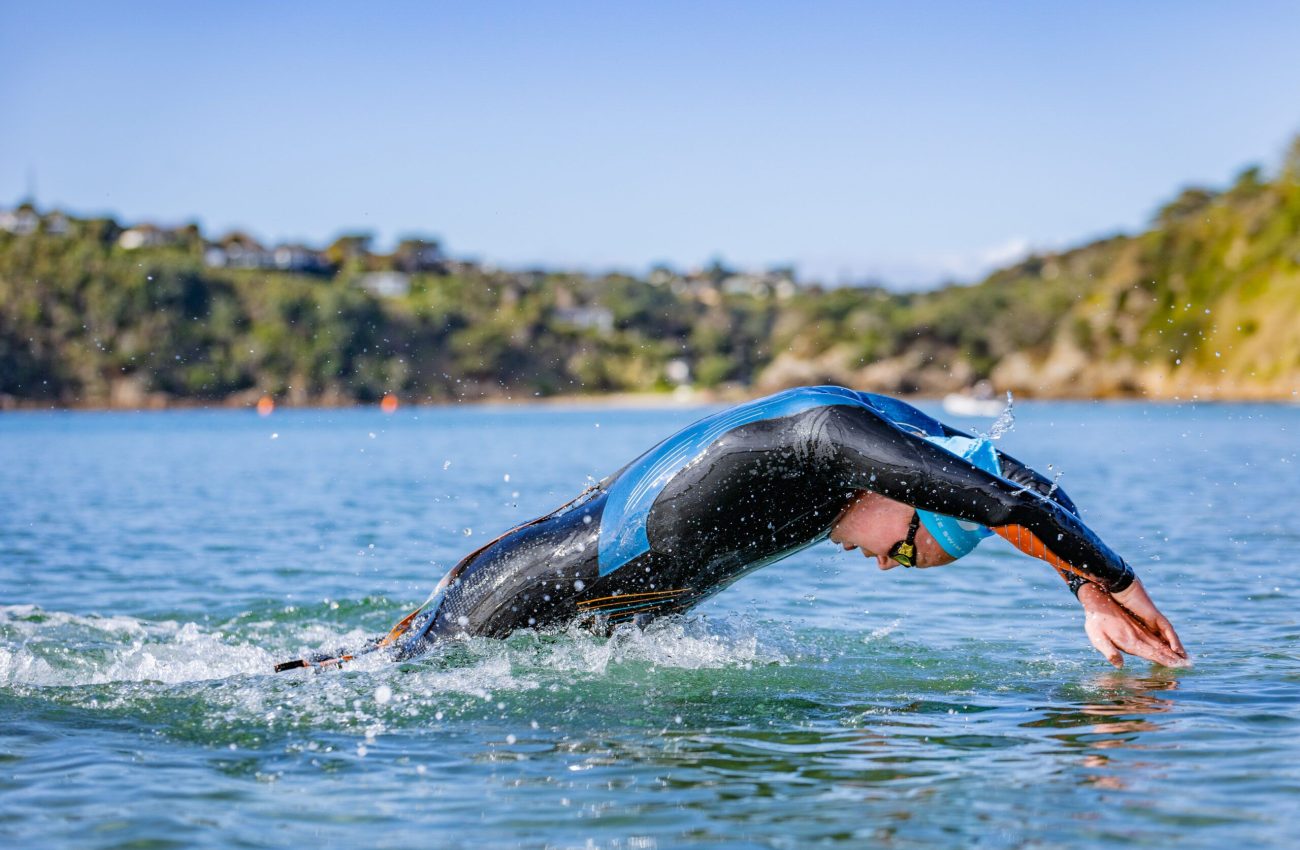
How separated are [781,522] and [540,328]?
6922 inches

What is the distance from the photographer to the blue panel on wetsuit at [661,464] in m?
6.09

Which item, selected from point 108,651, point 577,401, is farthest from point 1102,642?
point 577,401

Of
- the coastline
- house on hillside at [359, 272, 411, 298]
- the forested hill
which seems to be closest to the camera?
the coastline

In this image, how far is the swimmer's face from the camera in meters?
6.29

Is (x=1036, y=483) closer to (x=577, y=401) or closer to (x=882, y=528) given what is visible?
(x=882, y=528)

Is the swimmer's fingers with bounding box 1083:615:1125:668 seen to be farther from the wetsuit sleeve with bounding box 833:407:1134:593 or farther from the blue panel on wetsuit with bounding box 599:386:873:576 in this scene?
the blue panel on wetsuit with bounding box 599:386:873:576

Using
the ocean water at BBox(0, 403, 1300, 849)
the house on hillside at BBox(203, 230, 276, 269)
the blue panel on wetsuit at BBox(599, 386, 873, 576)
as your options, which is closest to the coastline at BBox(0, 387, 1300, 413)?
the house on hillside at BBox(203, 230, 276, 269)

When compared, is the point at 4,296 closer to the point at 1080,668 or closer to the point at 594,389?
the point at 594,389

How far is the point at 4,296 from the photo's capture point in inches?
5709

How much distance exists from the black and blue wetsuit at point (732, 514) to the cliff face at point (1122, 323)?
84489 millimetres

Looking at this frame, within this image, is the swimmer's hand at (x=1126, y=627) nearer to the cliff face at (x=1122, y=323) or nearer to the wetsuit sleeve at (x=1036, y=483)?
the wetsuit sleeve at (x=1036, y=483)

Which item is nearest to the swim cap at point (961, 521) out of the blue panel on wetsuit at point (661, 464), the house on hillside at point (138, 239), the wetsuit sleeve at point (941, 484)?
the wetsuit sleeve at point (941, 484)

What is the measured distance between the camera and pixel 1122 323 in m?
125

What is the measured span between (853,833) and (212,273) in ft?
564
